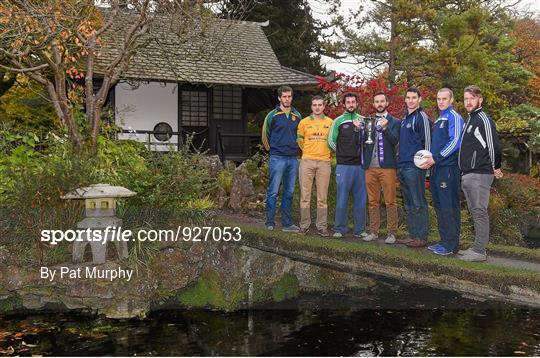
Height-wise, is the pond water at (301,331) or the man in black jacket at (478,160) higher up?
the man in black jacket at (478,160)

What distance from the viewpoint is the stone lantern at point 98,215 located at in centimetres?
780

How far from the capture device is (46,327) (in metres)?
7.48

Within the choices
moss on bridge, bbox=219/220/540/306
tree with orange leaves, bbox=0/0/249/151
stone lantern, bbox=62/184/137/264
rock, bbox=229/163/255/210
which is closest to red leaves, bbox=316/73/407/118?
rock, bbox=229/163/255/210

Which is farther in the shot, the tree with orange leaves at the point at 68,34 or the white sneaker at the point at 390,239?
the tree with orange leaves at the point at 68,34

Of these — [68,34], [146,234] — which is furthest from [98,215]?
[68,34]

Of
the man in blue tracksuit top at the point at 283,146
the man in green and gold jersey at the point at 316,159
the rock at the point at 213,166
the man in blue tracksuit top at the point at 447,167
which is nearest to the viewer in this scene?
the man in blue tracksuit top at the point at 447,167

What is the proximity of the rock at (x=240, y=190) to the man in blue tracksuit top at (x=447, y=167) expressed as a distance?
16.0 feet

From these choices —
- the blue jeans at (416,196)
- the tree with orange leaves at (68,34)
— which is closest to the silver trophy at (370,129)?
the blue jeans at (416,196)

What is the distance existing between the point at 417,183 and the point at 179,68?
11.0m

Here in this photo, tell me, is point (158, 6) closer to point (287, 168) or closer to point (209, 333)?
point (287, 168)

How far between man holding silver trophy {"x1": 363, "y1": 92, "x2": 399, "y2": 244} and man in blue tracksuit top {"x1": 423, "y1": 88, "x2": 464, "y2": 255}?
69 centimetres

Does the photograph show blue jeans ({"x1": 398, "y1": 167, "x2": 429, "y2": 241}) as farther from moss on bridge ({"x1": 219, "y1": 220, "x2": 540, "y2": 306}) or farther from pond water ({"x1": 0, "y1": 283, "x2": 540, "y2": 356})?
pond water ({"x1": 0, "y1": 283, "x2": 540, "y2": 356})

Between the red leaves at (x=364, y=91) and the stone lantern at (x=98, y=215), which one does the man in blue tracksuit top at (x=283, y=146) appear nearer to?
the stone lantern at (x=98, y=215)

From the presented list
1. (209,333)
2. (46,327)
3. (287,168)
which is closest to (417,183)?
(287,168)
